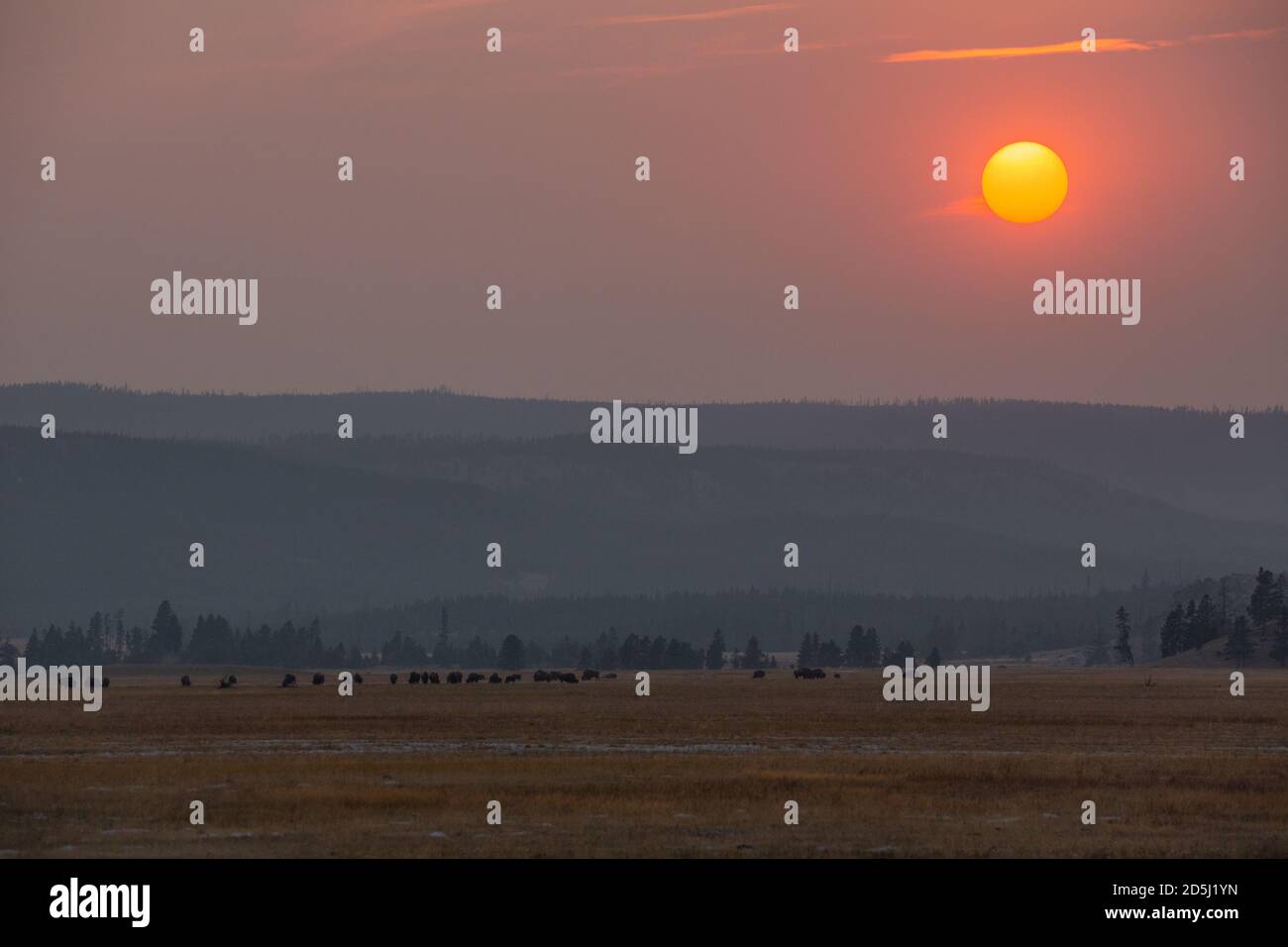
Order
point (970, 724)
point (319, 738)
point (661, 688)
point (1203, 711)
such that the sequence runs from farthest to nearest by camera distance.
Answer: point (661, 688) < point (1203, 711) < point (970, 724) < point (319, 738)

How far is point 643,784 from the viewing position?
48.4 m

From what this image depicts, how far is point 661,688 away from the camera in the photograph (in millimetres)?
137875

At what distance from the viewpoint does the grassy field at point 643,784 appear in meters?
38.4

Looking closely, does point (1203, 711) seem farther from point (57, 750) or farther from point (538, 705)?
point (57, 750)

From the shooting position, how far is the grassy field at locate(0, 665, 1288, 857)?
126 ft

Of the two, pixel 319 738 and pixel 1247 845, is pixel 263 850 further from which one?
pixel 319 738

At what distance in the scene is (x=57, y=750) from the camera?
6019cm

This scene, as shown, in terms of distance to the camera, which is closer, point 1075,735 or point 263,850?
point 263,850
